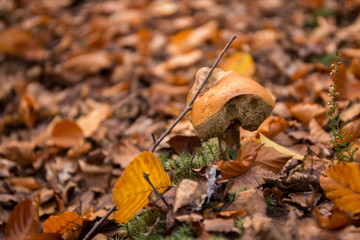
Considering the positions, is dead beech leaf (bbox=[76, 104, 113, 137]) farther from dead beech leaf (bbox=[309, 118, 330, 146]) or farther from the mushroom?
dead beech leaf (bbox=[309, 118, 330, 146])

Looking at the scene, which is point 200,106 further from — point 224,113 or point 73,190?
point 73,190

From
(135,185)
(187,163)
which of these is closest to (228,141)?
(187,163)

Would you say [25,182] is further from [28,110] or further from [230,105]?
[230,105]

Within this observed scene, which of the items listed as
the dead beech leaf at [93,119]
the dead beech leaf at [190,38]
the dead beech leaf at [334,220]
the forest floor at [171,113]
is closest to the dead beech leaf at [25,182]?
the forest floor at [171,113]

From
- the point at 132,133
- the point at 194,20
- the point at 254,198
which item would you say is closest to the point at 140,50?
the point at 194,20

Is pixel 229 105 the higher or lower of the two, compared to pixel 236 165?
higher

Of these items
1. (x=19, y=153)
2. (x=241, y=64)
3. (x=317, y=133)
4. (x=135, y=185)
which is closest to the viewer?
(x=135, y=185)
